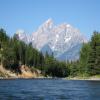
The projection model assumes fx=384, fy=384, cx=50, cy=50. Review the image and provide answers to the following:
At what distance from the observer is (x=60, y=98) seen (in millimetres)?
58250

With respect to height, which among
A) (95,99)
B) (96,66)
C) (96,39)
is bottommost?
(95,99)

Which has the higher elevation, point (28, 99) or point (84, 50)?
point (84, 50)

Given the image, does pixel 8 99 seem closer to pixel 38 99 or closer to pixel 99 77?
pixel 38 99

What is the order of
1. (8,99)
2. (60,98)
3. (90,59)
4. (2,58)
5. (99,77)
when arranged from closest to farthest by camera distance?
(8,99) → (60,98) → (99,77) → (90,59) → (2,58)

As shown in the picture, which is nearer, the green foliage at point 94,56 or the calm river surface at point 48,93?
the calm river surface at point 48,93

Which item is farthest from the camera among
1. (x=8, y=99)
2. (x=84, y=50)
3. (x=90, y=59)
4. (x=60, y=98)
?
(x=84, y=50)

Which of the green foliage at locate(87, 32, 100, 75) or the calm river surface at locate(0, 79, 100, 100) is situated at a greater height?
the green foliage at locate(87, 32, 100, 75)

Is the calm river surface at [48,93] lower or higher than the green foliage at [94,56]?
lower

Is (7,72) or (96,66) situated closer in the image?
(96,66)

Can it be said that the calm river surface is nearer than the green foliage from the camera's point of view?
Yes

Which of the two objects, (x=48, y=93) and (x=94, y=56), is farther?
(x=94, y=56)

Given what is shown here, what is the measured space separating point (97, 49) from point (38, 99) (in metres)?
109

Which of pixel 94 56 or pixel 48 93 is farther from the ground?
pixel 94 56

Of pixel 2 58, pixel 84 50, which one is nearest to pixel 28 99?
pixel 84 50
